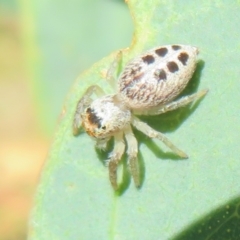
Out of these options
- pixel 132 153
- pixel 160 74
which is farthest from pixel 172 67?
pixel 132 153

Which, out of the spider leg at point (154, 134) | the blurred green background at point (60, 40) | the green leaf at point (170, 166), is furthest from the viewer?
the blurred green background at point (60, 40)

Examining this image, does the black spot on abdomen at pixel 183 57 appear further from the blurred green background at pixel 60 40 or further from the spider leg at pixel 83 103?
the blurred green background at pixel 60 40

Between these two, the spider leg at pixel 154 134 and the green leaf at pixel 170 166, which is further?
the spider leg at pixel 154 134

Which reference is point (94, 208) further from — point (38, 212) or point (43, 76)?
point (43, 76)

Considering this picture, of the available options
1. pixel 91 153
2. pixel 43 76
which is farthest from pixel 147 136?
pixel 43 76

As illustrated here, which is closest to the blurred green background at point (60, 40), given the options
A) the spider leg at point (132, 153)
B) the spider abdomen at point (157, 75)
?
the spider leg at point (132, 153)

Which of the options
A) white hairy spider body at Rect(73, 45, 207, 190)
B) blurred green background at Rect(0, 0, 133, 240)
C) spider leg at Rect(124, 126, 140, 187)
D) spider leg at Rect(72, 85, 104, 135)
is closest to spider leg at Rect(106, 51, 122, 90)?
white hairy spider body at Rect(73, 45, 207, 190)

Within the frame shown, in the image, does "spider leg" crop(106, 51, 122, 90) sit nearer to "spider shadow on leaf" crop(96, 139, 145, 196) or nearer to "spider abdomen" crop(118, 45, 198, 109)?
"spider abdomen" crop(118, 45, 198, 109)

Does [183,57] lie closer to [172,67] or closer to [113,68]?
[172,67]
